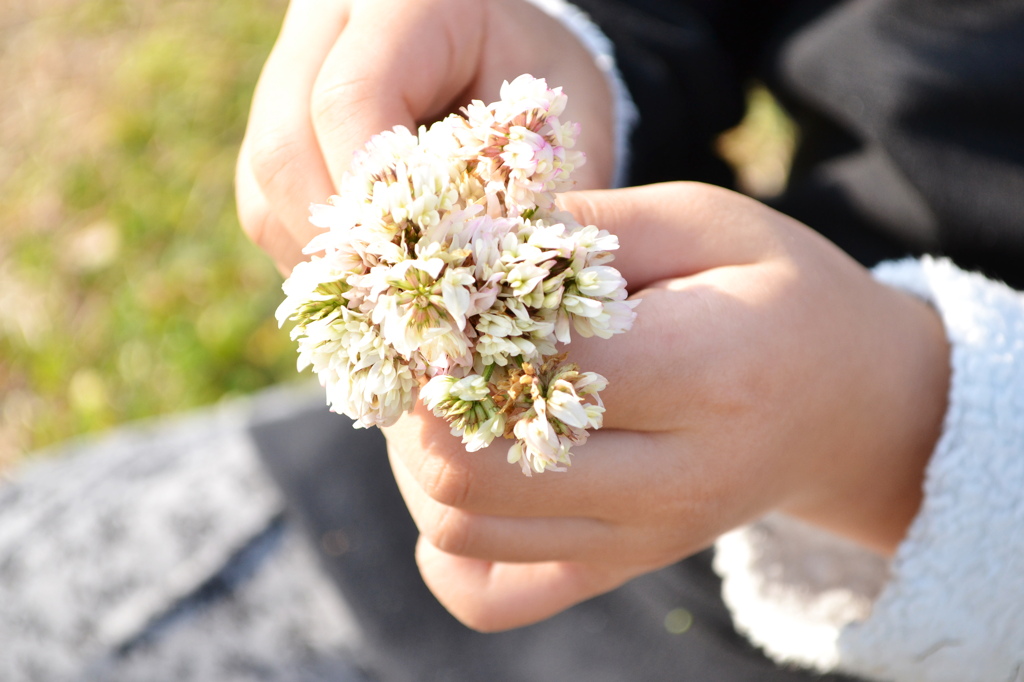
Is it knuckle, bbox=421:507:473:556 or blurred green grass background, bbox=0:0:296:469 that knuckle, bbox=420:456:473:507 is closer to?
knuckle, bbox=421:507:473:556

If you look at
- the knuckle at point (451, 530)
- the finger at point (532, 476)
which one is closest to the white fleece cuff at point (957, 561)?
the finger at point (532, 476)

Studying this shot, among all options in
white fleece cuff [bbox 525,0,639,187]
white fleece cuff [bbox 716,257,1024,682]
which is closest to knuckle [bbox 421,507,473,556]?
white fleece cuff [bbox 716,257,1024,682]

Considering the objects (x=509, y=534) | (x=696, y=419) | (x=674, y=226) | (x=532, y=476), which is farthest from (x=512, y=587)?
(x=674, y=226)

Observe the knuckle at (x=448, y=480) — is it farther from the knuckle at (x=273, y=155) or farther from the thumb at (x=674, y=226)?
the knuckle at (x=273, y=155)

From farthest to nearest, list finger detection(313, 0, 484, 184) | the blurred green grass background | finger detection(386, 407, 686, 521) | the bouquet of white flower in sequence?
1. the blurred green grass background
2. finger detection(313, 0, 484, 184)
3. finger detection(386, 407, 686, 521)
4. the bouquet of white flower

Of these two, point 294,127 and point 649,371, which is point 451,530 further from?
point 294,127

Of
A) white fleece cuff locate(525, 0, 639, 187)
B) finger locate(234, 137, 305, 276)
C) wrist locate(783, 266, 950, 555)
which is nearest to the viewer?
wrist locate(783, 266, 950, 555)
